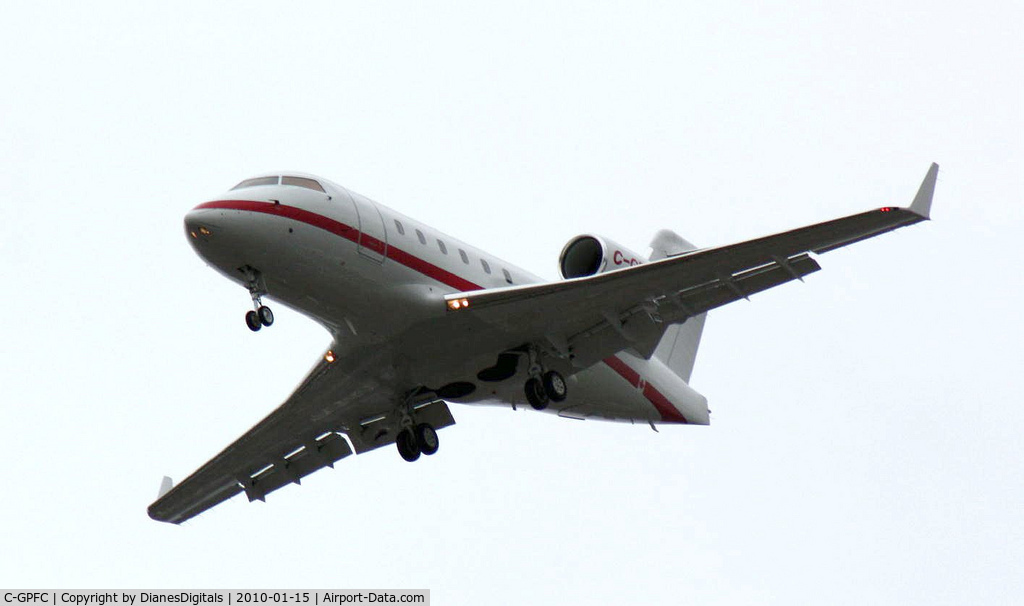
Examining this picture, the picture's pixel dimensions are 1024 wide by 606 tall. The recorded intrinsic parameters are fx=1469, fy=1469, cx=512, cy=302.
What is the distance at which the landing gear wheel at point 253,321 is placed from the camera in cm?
2052

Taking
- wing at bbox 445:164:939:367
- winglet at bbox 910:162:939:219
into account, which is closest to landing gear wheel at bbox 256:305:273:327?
wing at bbox 445:164:939:367

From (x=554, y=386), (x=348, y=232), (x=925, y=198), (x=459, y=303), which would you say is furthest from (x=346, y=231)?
(x=925, y=198)

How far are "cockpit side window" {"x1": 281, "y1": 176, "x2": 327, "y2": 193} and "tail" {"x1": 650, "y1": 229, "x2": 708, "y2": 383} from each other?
805 cm

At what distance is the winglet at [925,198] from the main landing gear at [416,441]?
9.24 meters

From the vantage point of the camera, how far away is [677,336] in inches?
1115

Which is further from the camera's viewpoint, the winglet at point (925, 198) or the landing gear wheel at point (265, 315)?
the landing gear wheel at point (265, 315)

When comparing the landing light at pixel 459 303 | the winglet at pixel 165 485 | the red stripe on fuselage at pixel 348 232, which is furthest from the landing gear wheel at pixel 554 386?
the winglet at pixel 165 485

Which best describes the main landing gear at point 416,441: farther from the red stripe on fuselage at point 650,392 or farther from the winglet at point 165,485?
the winglet at point 165,485

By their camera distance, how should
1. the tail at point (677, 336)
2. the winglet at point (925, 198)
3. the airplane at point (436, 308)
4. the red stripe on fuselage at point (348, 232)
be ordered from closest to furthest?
the winglet at point (925, 198) → the red stripe on fuselage at point (348, 232) → the airplane at point (436, 308) → the tail at point (677, 336)

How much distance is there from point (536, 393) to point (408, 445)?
2.88 meters

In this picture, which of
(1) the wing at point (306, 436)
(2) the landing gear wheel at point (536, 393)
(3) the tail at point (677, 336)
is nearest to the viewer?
(2) the landing gear wheel at point (536, 393)

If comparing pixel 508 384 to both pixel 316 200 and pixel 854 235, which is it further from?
pixel 854 235

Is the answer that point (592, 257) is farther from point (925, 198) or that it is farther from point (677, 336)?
point (925, 198)

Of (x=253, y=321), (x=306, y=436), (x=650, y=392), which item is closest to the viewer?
(x=253, y=321)
